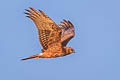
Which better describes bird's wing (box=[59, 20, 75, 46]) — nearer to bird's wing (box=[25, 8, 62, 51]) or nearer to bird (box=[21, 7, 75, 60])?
bird (box=[21, 7, 75, 60])

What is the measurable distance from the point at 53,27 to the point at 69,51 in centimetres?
205

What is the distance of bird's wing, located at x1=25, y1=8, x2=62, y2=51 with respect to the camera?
56.6ft

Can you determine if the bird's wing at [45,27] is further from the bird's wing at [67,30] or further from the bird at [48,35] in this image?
the bird's wing at [67,30]

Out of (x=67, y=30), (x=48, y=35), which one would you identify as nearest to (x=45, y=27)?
(x=48, y=35)

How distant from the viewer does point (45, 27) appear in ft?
57.8

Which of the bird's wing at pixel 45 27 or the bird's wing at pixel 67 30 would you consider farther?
the bird's wing at pixel 67 30

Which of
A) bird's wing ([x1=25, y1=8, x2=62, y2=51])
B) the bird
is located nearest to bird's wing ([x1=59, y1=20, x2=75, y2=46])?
the bird

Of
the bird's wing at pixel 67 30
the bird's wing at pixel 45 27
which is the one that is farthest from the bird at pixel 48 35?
the bird's wing at pixel 67 30

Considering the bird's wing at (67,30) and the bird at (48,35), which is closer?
the bird at (48,35)

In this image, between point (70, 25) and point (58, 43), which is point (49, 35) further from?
point (70, 25)

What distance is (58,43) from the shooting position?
1814cm

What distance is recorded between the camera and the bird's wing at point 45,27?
17266 millimetres

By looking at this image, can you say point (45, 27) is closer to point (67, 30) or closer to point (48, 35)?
point (48, 35)

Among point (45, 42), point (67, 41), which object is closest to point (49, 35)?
point (45, 42)
